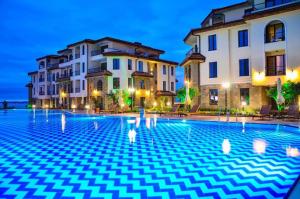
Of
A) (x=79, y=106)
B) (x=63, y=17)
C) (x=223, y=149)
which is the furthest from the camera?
(x=63, y=17)

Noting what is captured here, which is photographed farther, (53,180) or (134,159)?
(134,159)

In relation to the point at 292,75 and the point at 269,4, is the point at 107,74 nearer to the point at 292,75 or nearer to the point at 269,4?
the point at 269,4

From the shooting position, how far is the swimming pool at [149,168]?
4273mm

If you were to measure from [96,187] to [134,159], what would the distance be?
211 cm

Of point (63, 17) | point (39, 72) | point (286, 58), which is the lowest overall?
point (286, 58)

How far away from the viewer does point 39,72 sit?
47344mm

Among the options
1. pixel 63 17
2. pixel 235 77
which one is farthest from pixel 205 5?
pixel 235 77

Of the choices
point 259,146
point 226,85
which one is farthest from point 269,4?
point 259,146

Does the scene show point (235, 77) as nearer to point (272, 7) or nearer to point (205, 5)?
point (272, 7)

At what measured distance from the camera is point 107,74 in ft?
101

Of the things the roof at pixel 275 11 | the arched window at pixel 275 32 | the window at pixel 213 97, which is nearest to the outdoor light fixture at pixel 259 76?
the arched window at pixel 275 32

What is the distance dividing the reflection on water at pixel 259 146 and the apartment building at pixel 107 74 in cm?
1958

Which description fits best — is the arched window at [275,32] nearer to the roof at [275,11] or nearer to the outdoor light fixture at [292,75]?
the roof at [275,11]

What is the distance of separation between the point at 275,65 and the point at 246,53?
2.59 metres
